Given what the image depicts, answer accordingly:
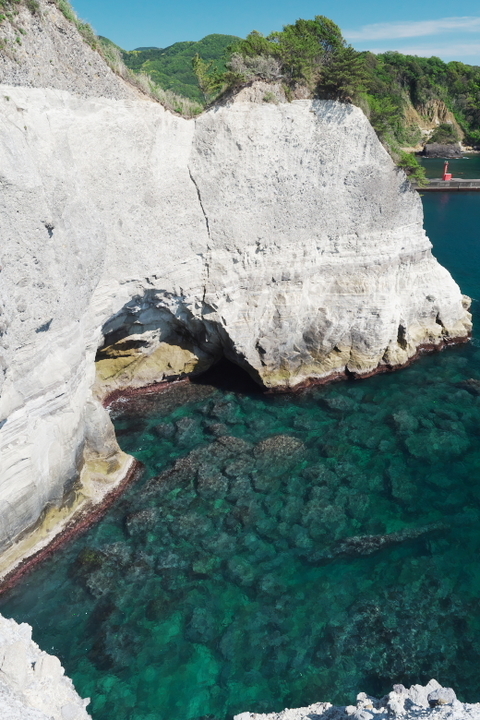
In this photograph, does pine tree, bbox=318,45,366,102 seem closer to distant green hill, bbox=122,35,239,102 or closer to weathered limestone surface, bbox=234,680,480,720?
weathered limestone surface, bbox=234,680,480,720

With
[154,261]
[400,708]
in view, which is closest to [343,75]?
[154,261]

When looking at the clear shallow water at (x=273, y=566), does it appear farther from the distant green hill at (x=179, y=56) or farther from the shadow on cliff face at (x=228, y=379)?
the distant green hill at (x=179, y=56)

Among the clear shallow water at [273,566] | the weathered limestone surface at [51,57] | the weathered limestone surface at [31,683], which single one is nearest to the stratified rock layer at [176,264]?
A: the weathered limestone surface at [51,57]

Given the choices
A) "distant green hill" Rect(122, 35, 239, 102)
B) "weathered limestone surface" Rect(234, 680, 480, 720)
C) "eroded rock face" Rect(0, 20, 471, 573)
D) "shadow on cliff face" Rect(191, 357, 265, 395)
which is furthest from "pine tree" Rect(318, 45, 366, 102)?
"distant green hill" Rect(122, 35, 239, 102)

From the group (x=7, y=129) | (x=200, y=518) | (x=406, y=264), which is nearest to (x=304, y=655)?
(x=200, y=518)

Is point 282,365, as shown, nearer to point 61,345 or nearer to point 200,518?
point 200,518

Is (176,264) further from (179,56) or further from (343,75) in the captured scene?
(179,56)

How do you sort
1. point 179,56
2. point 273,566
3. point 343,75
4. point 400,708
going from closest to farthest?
point 400,708 → point 273,566 → point 343,75 → point 179,56
